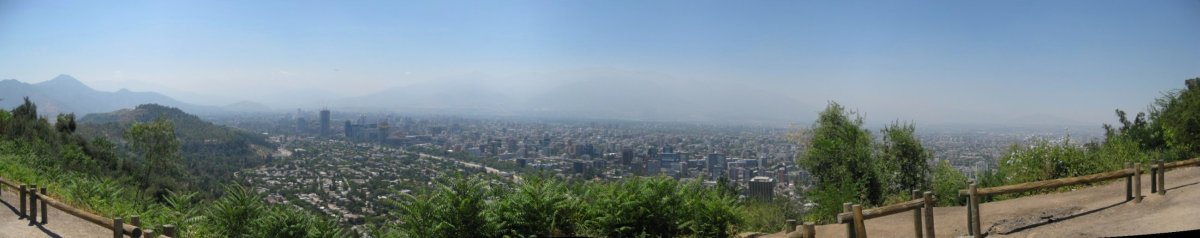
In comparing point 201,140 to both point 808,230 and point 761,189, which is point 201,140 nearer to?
point 761,189

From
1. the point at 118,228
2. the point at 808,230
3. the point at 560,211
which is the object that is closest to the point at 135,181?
the point at 118,228

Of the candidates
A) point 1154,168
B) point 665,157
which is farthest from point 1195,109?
point 665,157

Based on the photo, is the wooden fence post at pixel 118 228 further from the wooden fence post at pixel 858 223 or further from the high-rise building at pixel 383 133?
the high-rise building at pixel 383 133

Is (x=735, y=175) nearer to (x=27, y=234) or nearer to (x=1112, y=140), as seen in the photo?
(x=1112, y=140)

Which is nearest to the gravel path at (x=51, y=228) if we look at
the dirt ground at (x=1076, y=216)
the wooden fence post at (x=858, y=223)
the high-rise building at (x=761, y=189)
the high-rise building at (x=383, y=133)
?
the wooden fence post at (x=858, y=223)

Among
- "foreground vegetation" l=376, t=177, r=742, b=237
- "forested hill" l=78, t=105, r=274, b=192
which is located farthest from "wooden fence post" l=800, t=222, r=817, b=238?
"forested hill" l=78, t=105, r=274, b=192

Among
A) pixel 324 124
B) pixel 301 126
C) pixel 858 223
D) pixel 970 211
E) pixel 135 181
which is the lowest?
pixel 135 181
